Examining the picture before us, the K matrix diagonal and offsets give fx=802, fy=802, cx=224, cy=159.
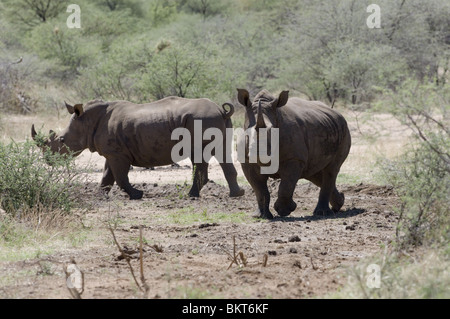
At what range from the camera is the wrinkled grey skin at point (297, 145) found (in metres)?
10.2

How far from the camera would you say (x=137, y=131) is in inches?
530

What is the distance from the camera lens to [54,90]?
1142 inches

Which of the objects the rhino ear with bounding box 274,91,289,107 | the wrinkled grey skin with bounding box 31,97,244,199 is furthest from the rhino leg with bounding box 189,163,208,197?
the rhino ear with bounding box 274,91,289,107

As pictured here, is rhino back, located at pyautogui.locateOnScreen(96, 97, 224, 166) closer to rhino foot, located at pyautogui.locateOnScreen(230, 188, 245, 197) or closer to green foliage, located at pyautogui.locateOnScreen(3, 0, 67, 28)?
rhino foot, located at pyautogui.locateOnScreen(230, 188, 245, 197)

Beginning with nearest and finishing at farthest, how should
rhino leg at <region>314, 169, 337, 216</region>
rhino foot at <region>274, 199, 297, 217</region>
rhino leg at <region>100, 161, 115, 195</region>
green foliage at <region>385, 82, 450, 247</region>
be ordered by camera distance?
green foliage at <region>385, 82, 450, 247</region>, rhino foot at <region>274, 199, 297, 217</region>, rhino leg at <region>314, 169, 337, 216</region>, rhino leg at <region>100, 161, 115, 195</region>

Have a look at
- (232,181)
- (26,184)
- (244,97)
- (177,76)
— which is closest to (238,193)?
(232,181)

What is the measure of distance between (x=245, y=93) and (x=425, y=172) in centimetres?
303

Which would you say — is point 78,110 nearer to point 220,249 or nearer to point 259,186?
point 259,186

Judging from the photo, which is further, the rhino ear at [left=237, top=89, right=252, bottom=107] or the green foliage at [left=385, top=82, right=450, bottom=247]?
the rhino ear at [left=237, top=89, right=252, bottom=107]

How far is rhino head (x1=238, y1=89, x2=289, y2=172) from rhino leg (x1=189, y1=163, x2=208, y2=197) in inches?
122

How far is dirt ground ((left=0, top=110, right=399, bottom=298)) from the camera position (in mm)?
6574

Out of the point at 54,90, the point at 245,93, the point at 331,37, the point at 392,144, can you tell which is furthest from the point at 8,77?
the point at 245,93

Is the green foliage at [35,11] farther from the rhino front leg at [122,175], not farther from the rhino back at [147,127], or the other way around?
the rhino front leg at [122,175]

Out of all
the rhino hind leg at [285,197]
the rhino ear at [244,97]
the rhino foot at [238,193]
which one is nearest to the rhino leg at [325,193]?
the rhino hind leg at [285,197]
